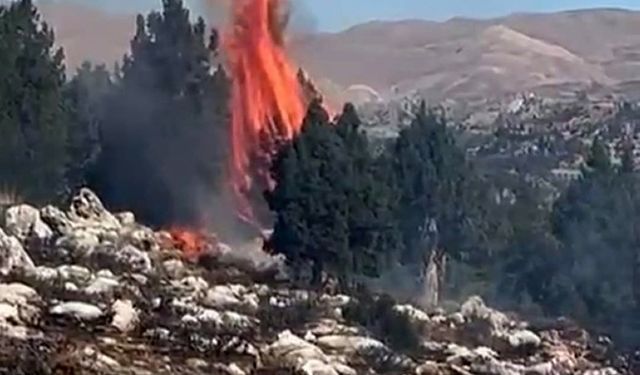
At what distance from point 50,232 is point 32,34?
36.5 ft

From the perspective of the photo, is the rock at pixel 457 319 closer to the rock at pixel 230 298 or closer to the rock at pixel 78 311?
the rock at pixel 230 298

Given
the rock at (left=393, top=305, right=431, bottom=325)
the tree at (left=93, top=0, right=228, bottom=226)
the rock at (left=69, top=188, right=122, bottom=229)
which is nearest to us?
the rock at (left=393, top=305, right=431, bottom=325)

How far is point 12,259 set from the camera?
29031mm

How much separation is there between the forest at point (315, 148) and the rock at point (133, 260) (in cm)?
543

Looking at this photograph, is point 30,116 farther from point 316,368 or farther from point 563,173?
point 563,173

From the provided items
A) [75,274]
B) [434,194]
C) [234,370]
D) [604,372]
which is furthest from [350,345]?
[434,194]

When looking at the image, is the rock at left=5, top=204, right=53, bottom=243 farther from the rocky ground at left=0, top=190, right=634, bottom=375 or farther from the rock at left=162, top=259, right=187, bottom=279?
the rock at left=162, top=259, right=187, bottom=279

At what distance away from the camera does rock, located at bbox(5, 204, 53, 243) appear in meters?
33.8

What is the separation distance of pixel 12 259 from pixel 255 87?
19079 mm

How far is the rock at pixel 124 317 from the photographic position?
25.0m

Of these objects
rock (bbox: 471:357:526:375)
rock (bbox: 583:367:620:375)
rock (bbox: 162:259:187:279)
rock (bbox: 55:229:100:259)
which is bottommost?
rock (bbox: 583:367:620:375)

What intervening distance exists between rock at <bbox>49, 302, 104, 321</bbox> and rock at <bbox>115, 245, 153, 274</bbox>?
19.0 feet

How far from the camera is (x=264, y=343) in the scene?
25.3 metres

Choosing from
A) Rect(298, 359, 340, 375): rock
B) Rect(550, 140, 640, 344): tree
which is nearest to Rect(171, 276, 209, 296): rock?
Rect(298, 359, 340, 375): rock
